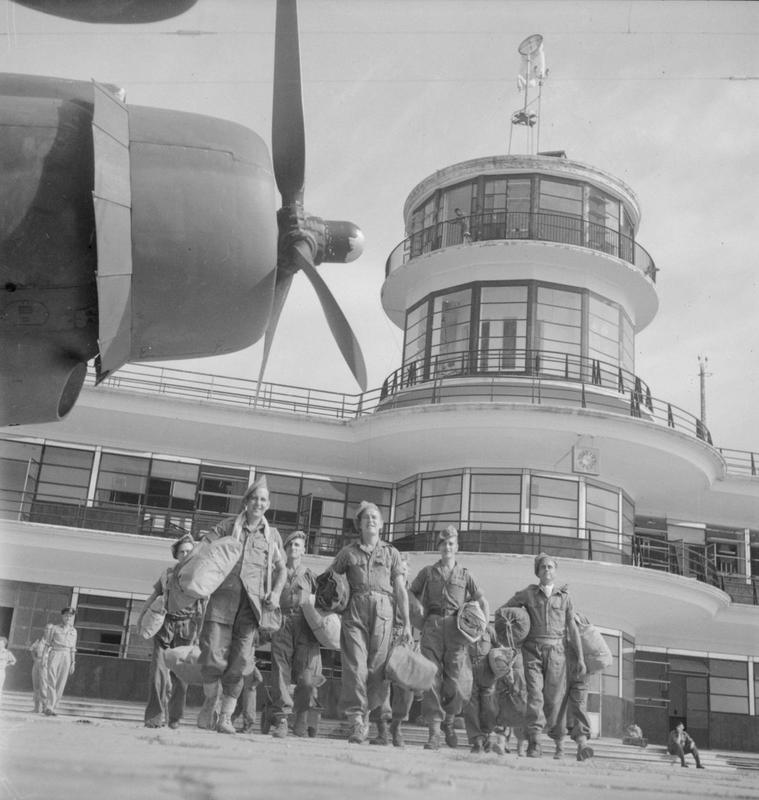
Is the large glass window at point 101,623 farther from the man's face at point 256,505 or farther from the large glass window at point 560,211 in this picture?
the man's face at point 256,505

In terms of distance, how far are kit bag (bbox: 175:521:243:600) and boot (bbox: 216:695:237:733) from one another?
2.40ft

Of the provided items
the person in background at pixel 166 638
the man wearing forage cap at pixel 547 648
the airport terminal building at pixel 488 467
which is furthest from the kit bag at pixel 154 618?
the airport terminal building at pixel 488 467

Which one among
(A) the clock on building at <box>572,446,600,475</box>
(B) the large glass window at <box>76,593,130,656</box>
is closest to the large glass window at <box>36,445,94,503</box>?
(B) the large glass window at <box>76,593,130,656</box>

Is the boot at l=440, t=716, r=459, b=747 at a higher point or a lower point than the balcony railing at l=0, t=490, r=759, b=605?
lower

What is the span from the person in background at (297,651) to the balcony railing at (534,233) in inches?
619

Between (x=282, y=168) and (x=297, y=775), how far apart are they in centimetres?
273

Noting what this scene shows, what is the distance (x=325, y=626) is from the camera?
8.59 metres

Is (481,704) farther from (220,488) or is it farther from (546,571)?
(220,488)

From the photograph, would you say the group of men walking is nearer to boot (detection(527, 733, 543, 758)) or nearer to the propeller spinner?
boot (detection(527, 733, 543, 758))

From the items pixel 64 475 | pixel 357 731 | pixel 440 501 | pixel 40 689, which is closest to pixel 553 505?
pixel 440 501

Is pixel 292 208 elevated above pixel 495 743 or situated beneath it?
elevated above

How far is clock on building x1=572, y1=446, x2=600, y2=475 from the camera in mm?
21922

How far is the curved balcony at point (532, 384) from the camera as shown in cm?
2231

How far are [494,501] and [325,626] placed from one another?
14146mm
